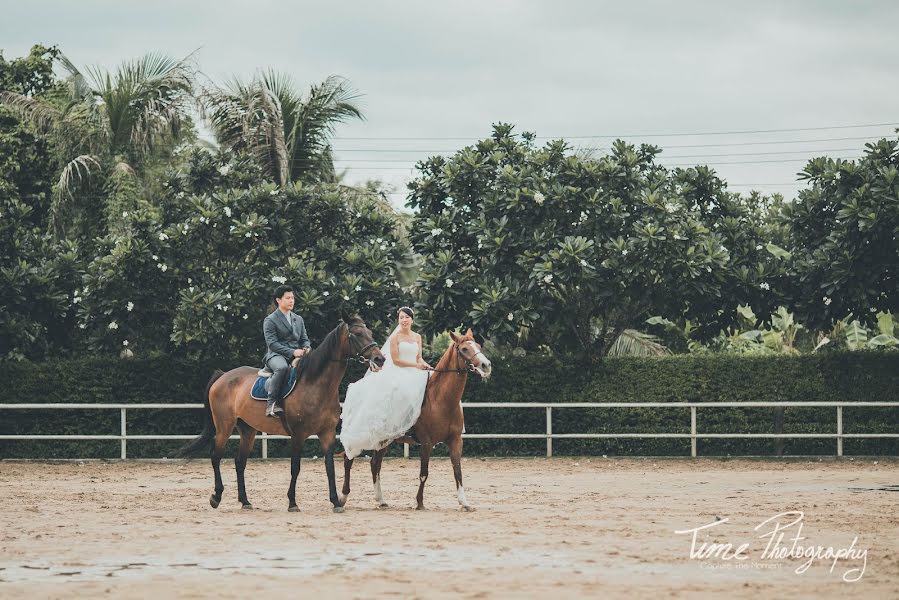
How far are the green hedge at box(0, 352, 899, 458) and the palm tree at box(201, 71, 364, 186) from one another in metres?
5.50

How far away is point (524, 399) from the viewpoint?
2495cm

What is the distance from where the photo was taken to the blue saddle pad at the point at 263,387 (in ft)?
46.8

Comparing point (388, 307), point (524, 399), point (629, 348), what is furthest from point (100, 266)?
point (629, 348)

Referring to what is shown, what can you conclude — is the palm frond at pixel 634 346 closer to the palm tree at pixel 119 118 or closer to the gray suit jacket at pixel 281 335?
the palm tree at pixel 119 118

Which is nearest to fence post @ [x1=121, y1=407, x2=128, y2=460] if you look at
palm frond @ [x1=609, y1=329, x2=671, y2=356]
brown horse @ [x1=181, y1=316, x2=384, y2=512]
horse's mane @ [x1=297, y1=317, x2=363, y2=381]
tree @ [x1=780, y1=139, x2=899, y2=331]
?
brown horse @ [x1=181, y1=316, x2=384, y2=512]

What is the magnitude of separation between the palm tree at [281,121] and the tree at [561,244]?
3.85m

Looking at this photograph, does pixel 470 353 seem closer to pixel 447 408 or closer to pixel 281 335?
pixel 447 408

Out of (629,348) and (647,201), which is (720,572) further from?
(629,348)

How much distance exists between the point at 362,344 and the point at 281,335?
49.9 inches

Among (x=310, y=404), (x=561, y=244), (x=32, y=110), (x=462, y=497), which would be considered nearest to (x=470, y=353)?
(x=462, y=497)

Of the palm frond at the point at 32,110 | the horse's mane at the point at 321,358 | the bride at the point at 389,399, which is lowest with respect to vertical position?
the bride at the point at 389,399

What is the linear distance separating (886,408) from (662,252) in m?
5.43

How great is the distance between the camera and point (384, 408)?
14.2 m

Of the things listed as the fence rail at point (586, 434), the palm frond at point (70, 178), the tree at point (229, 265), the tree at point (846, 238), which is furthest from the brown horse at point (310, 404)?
the palm frond at point (70, 178)
